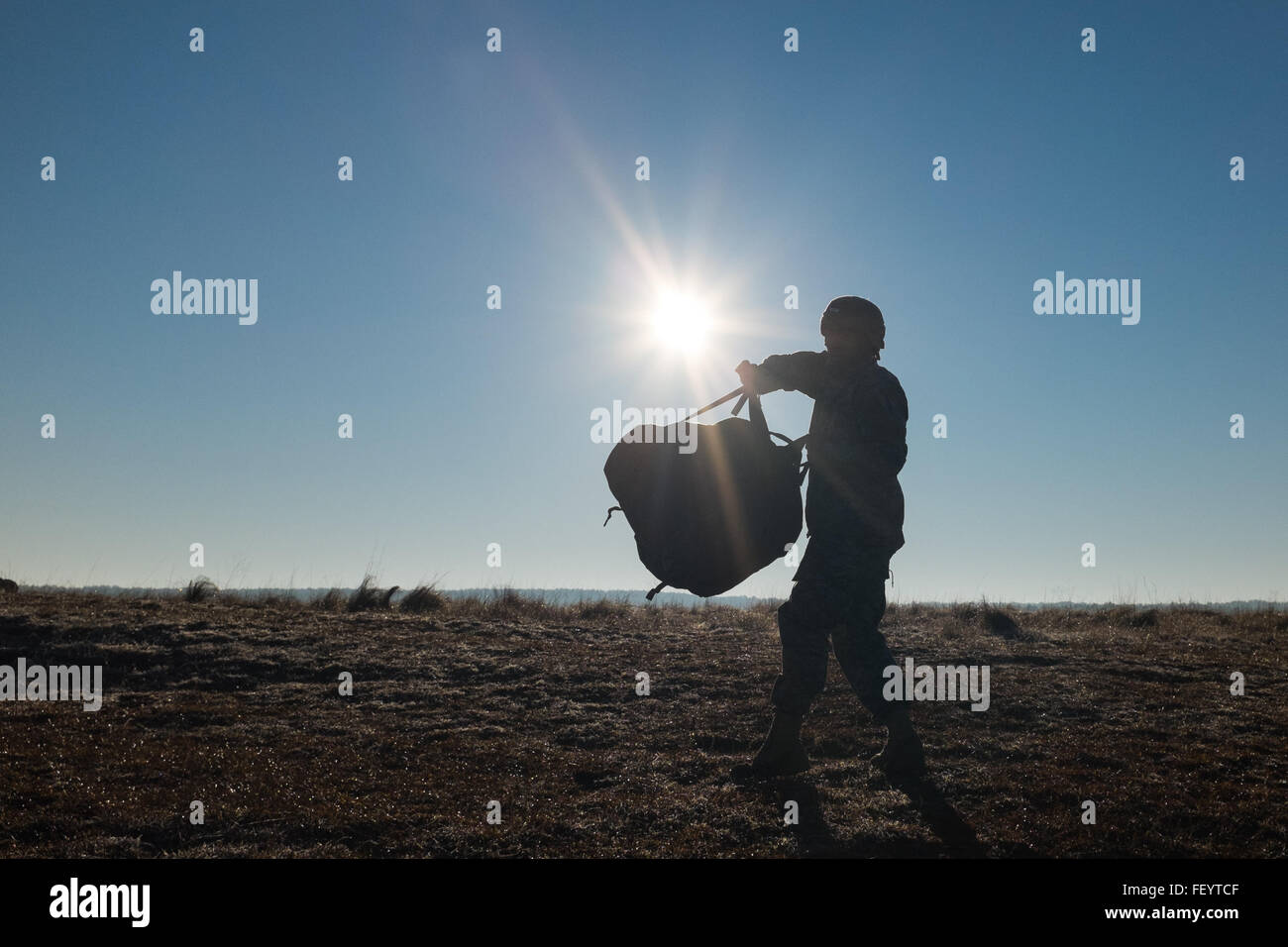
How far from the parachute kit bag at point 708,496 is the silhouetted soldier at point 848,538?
0.23 m

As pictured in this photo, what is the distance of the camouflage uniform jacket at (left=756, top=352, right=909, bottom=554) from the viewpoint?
5203mm

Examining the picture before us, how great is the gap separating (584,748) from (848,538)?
2.55 meters

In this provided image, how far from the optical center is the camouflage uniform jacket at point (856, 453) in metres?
5.20

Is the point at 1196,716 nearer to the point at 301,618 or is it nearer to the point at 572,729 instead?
the point at 572,729

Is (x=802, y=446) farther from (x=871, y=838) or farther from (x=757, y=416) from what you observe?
(x=871, y=838)

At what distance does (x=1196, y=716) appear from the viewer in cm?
677

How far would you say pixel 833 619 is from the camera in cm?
515

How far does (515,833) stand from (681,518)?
200cm
